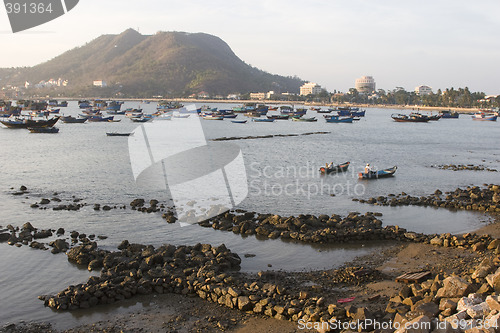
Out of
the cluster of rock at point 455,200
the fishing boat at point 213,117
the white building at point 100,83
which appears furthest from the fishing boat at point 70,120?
the white building at point 100,83

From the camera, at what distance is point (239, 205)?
18891mm

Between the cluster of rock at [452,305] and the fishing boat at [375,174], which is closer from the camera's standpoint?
the cluster of rock at [452,305]

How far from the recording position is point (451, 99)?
139250 millimetres

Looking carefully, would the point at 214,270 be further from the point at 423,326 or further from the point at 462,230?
the point at 462,230

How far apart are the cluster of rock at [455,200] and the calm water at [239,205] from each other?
2.61 feet

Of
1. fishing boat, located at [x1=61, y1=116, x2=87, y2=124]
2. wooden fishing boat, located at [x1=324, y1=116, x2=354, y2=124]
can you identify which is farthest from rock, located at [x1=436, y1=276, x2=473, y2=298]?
wooden fishing boat, located at [x1=324, y1=116, x2=354, y2=124]

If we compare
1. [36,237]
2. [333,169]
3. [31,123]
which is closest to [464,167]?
[333,169]

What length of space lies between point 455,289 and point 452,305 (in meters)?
0.68

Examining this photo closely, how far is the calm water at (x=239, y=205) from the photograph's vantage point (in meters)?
11.9

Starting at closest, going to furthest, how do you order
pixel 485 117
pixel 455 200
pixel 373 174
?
pixel 455 200 < pixel 373 174 < pixel 485 117

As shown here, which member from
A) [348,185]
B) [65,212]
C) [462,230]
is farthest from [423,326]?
[348,185]

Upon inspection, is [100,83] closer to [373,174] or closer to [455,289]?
[373,174]

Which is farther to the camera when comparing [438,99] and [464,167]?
[438,99]

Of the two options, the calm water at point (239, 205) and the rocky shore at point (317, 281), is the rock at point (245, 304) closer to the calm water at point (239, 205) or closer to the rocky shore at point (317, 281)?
the rocky shore at point (317, 281)
